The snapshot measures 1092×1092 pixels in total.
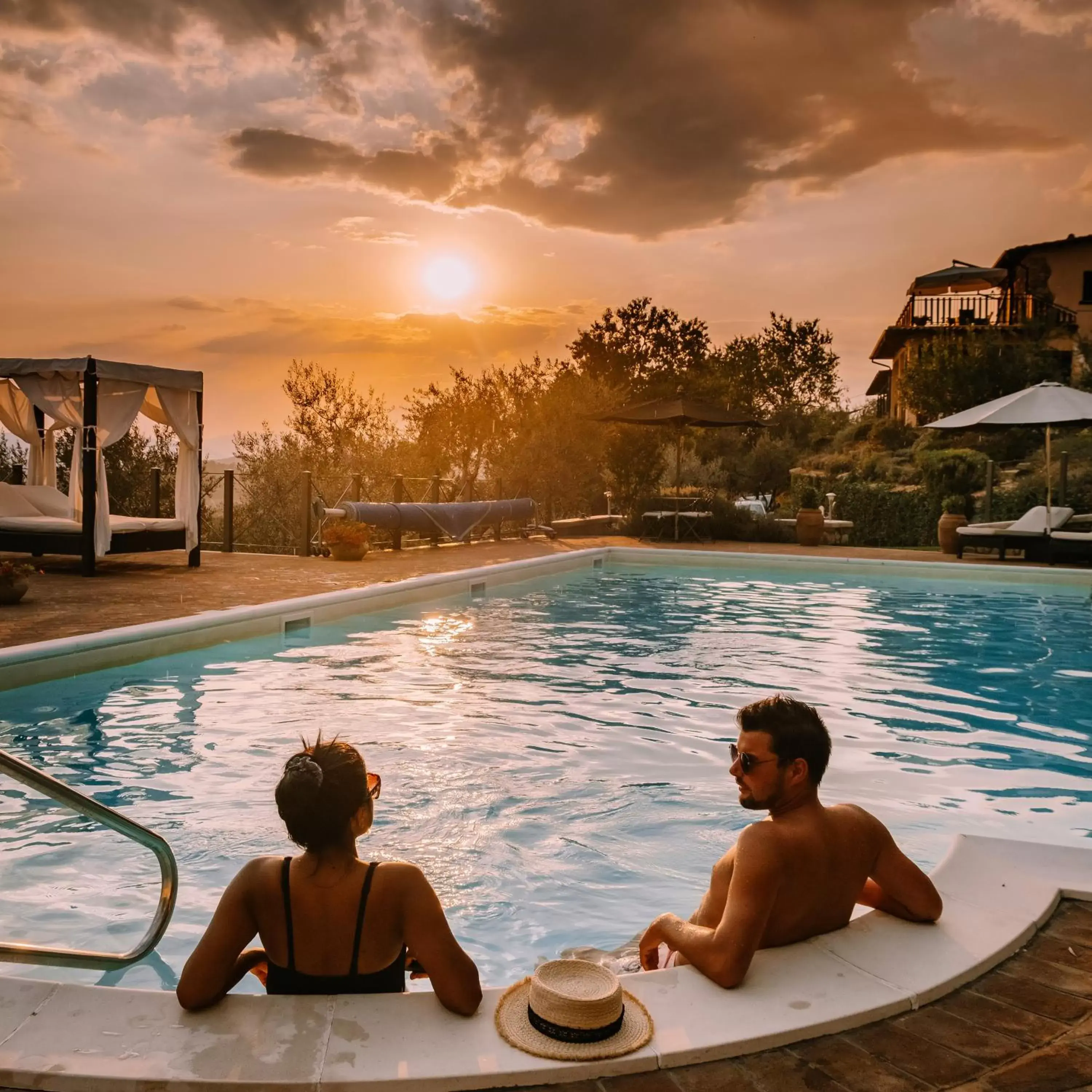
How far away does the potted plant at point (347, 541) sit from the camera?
13.6 meters

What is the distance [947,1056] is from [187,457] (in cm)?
1221

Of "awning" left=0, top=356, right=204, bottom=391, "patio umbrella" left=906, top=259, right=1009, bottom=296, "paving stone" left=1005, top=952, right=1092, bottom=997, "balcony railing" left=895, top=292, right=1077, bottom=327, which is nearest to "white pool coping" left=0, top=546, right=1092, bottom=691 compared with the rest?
"awning" left=0, top=356, right=204, bottom=391

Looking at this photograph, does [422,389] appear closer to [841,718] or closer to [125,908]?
[841,718]

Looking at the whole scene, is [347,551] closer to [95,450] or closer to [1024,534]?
[95,450]

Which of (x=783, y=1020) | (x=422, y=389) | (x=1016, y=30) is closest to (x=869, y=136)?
(x=1016, y=30)

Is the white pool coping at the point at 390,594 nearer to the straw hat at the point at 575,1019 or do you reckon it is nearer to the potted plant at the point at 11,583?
the potted plant at the point at 11,583

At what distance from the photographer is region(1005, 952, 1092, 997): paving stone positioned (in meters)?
2.28

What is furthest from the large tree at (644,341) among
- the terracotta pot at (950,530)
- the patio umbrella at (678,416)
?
the terracotta pot at (950,530)

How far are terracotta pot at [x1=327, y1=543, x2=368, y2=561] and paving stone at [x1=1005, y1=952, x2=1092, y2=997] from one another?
11.8m

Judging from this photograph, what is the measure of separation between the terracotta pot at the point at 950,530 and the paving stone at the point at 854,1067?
14.2 meters

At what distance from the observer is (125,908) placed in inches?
150

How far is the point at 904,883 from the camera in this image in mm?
2566

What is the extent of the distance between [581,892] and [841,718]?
9.84 ft

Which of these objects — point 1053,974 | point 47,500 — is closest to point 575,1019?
point 1053,974
